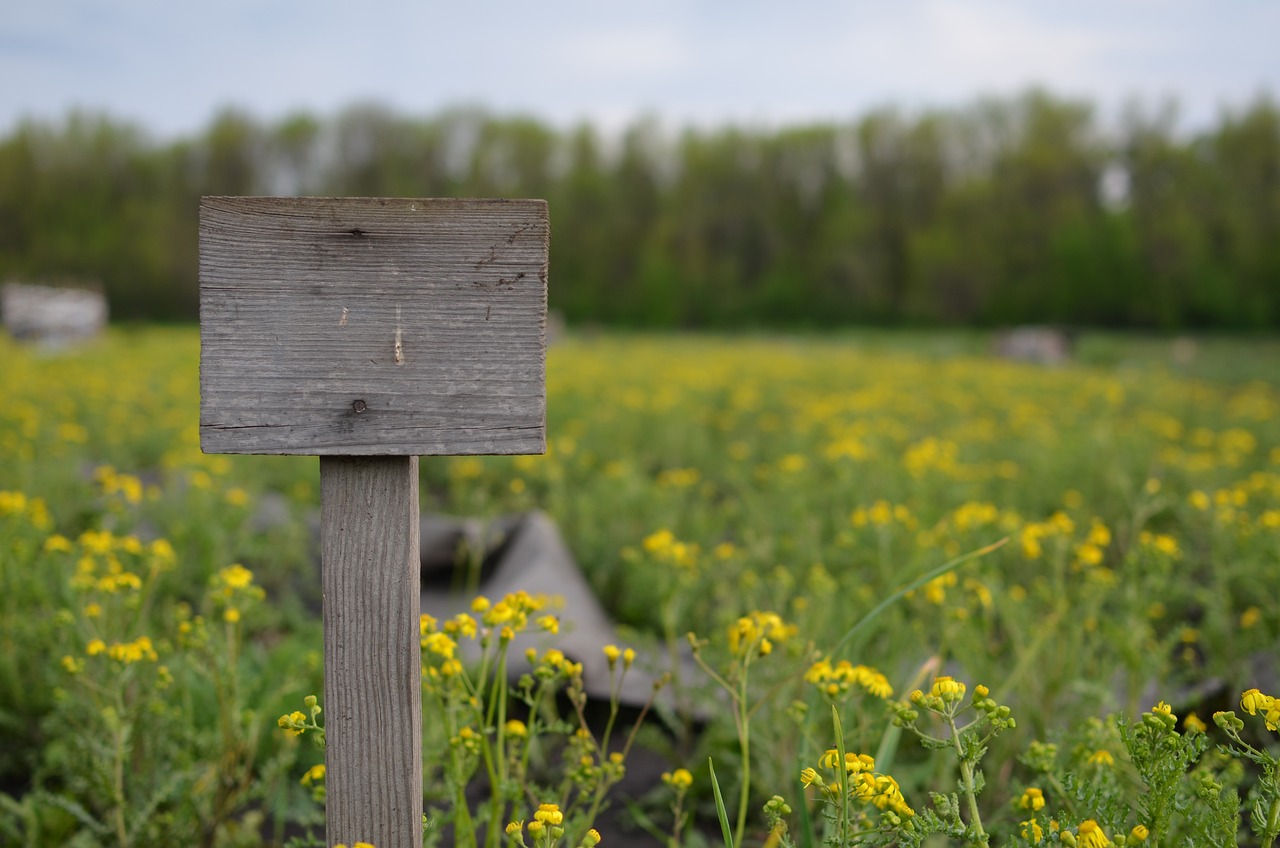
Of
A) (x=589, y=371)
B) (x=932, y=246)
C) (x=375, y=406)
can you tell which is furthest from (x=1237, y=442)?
(x=932, y=246)

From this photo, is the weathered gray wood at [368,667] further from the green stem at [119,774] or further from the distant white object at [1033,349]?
the distant white object at [1033,349]

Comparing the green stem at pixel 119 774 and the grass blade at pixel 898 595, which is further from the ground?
the grass blade at pixel 898 595

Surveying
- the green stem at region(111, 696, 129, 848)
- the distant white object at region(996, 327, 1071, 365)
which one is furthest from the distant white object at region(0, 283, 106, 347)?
the distant white object at region(996, 327, 1071, 365)

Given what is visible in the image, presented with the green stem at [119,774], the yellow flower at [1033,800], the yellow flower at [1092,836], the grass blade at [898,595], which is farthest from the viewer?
the green stem at [119,774]

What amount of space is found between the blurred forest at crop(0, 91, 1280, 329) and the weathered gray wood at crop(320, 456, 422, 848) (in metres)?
31.5

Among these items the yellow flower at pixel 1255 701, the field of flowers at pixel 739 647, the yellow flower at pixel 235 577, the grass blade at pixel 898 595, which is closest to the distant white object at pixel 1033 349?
the field of flowers at pixel 739 647

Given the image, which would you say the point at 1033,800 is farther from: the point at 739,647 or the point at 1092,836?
the point at 739,647

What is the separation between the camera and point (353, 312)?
1289mm

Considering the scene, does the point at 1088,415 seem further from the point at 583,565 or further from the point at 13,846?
the point at 13,846

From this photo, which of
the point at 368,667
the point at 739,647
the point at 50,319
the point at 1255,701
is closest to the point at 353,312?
the point at 368,667

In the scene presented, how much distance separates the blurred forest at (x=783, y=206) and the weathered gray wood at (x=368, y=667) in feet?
103

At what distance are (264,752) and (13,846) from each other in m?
0.56

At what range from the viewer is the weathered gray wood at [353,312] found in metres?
1.28

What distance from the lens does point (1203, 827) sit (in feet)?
3.99
